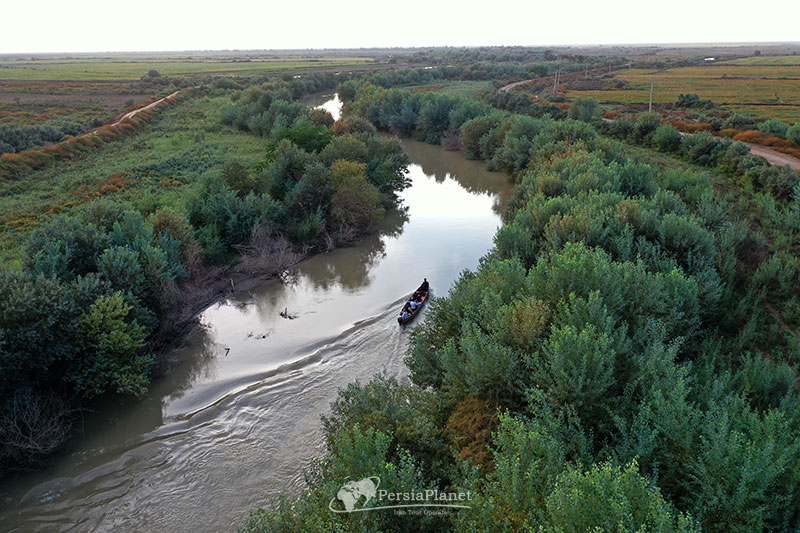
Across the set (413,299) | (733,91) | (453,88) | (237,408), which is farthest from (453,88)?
(237,408)

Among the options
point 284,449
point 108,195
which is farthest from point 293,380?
point 108,195

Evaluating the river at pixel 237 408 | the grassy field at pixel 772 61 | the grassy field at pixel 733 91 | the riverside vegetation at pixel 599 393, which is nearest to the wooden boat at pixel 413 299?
the river at pixel 237 408

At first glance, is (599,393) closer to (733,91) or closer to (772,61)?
(733,91)

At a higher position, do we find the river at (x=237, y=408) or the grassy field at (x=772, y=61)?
the grassy field at (x=772, y=61)

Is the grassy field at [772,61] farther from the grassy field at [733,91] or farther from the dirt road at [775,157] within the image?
the dirt road at [775,157]

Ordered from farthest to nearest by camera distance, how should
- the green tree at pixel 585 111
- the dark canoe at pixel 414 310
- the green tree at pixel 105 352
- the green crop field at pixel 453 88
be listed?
the green crop field at pixel 453 88 → the green tree at pixel 585 111 → the dark canoe at pixel 414 310 → the green tree at pixel 105 352

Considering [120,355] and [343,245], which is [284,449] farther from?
[343,245]
